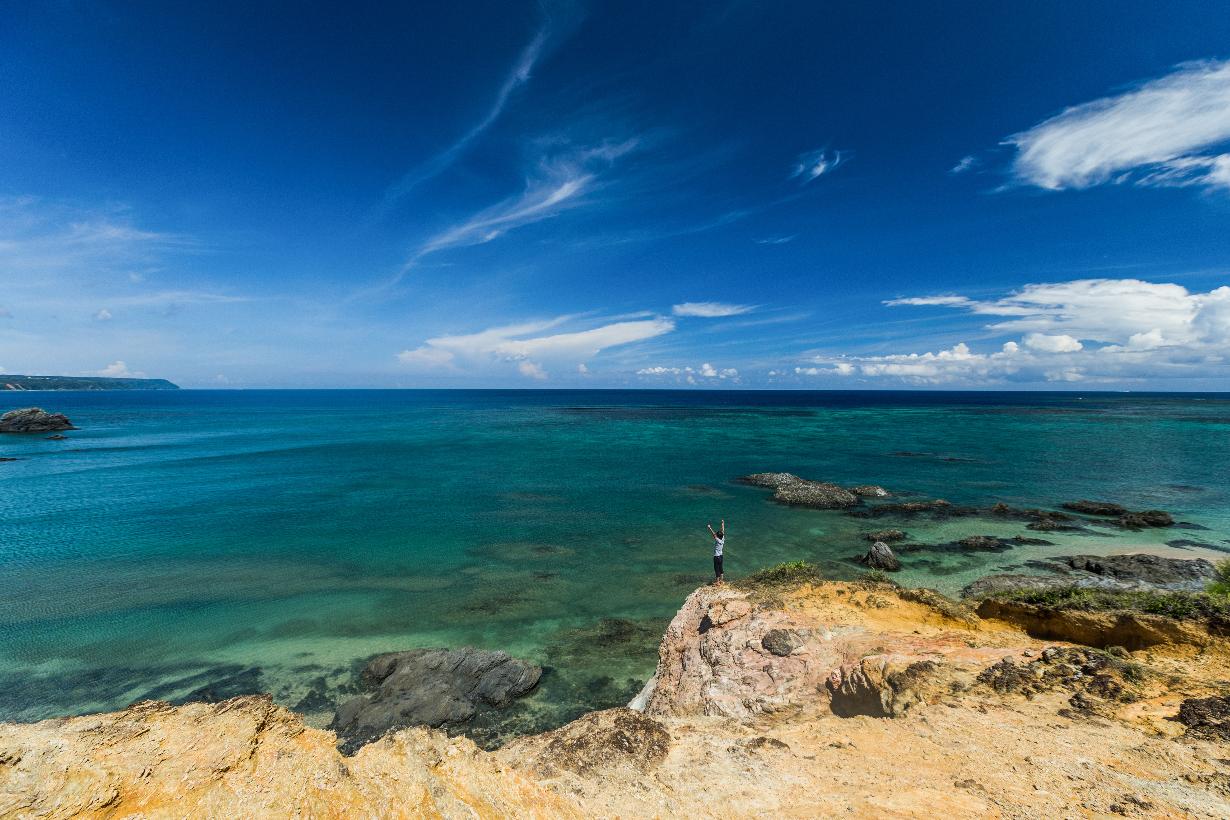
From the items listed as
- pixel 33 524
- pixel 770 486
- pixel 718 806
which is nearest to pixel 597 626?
pixel 718 806

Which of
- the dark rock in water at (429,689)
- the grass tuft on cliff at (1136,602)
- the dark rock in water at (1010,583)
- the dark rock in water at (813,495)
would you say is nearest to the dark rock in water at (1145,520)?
the dark rock in water at (1010,583)

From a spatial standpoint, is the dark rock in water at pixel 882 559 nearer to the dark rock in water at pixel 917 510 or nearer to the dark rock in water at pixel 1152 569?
the dark rock in water at pixel 1152 569

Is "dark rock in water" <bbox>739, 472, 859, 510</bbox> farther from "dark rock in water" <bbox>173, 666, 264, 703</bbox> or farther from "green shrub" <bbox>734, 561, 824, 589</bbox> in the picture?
"dark rock in water" <bbox>173, 666, 264, 703</bbox>

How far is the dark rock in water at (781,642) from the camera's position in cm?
1183

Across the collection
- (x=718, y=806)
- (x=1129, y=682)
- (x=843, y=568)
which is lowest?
(x=843, y=568)

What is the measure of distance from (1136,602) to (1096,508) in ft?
101

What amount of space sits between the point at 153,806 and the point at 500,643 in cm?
1299

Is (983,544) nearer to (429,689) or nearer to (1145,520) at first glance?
(1145,520)

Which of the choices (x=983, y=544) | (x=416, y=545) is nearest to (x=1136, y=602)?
(x=983, y=544)

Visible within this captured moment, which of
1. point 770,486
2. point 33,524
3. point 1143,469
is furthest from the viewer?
point 1143,469

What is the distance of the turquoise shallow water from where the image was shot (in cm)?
1658

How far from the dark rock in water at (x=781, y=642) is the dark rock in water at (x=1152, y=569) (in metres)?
20.0

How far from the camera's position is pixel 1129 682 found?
8.43m

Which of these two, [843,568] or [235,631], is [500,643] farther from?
[843,568]
